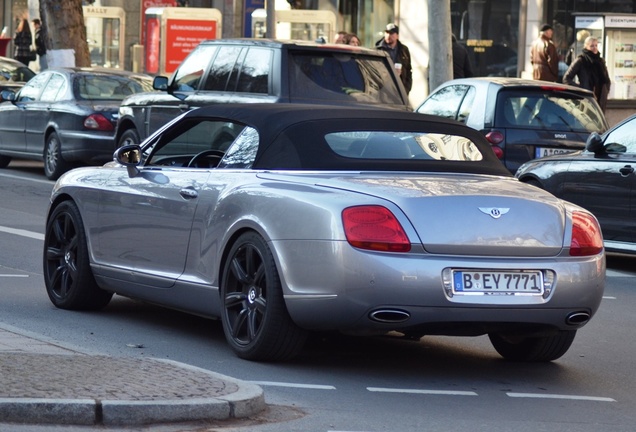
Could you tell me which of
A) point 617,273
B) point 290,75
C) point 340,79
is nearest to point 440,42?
point 340,79

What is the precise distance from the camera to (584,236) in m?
8.02

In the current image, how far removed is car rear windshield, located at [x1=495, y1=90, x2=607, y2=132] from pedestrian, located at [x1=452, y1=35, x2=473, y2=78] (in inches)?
307

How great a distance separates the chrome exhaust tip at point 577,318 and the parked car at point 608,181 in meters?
5.67

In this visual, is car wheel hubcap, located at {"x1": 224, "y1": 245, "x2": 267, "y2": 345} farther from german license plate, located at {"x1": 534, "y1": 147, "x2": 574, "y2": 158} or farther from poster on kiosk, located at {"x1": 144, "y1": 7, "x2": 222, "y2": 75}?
poster on kiosk, located at {"x1": 144, "y1": 7, "x2": 222, "y2": 75}

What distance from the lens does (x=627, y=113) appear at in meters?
27.8

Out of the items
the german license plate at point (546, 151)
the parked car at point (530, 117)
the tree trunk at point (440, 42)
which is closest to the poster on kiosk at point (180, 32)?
the tree trunk at point (440, 42)

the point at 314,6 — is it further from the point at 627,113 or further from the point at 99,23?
the point at 627,113

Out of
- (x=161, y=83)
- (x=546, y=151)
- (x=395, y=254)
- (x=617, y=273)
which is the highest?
(x=161, y=83)

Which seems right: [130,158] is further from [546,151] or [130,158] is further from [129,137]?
[129,137]

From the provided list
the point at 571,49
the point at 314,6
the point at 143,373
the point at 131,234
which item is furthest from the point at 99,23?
the point at 143,373

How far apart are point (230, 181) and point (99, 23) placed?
95.0 ft

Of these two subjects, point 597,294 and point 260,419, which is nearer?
point 260,419

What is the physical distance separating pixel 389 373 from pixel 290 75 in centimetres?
826

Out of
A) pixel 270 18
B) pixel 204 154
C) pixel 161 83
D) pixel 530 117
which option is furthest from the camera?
pixel 270 18
